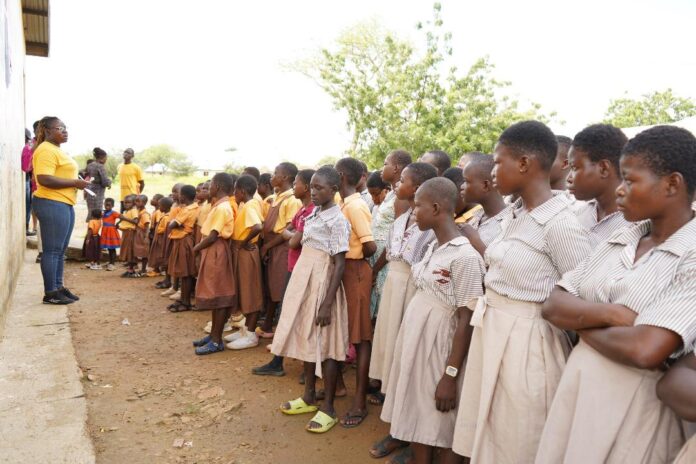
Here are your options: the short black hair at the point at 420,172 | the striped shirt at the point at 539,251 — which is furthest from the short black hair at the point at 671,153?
the short black hair at the point at 420,172

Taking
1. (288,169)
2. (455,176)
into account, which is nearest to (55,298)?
(288,169)

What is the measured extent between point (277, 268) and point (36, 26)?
26.1 feet

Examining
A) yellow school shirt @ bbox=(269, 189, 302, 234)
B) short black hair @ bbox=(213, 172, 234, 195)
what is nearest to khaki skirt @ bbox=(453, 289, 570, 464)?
yellow school shirt @ bbox=(269, 189, 302, 234)

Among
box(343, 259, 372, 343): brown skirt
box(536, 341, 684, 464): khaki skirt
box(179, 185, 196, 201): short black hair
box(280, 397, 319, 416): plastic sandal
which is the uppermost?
box(179, 185, 196, 201): short black hair

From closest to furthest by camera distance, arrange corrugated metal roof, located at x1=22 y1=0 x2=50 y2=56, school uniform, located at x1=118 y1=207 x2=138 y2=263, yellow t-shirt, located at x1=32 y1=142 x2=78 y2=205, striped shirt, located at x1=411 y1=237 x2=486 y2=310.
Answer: striped shirt, located at x1=411 y1=237 x2=486 y2=310, yellow t-shirt, located at x1=32 y1=142 x2=78 y2=205, corrugated metal roof, located at x1=22 y1=0 x2=50 y2=56, school uniform, located at x1=118 y1=207 x2=138 y2=263

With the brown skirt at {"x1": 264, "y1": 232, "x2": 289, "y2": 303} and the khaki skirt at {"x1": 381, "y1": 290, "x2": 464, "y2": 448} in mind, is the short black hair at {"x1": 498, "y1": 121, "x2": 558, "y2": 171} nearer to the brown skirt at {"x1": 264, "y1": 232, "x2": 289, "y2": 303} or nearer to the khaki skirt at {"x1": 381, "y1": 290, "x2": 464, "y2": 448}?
the khaki skirt at {"x1": 381, "y1": 290, "x2": 464, "y2": 448}

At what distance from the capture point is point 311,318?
11.6ft

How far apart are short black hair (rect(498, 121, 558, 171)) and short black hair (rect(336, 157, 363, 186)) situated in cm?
181

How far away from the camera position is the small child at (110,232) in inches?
376

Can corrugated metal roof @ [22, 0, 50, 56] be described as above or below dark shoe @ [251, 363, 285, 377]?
above

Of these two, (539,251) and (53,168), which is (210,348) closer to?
(53,168)

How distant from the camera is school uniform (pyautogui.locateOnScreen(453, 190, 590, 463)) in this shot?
199 centimetres

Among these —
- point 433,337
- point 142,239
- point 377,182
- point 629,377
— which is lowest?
point 142,239

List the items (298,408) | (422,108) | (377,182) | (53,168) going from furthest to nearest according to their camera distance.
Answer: (422,108), (53,168), (377,182), (298,408)
